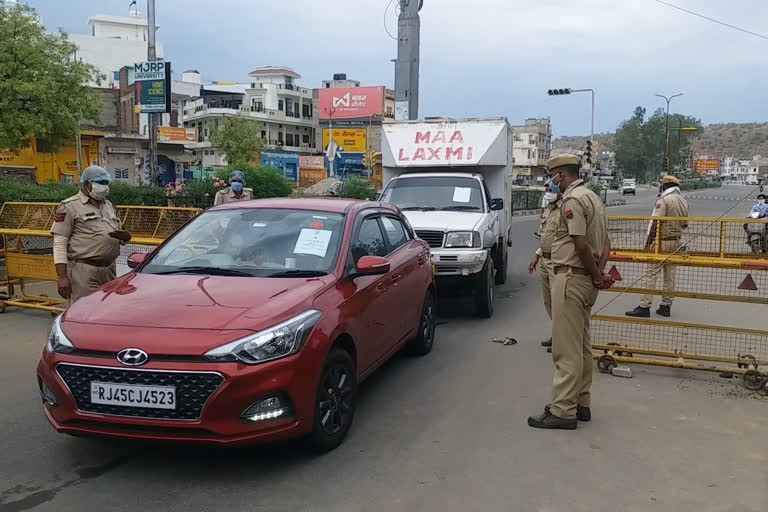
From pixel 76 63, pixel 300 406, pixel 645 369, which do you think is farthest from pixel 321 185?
pixel 300 406

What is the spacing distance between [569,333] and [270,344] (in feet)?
7.22

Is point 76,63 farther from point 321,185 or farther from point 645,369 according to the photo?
point 645,369

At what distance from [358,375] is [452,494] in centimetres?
127

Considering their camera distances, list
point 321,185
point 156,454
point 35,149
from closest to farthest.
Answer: point 156,454 < point 321,185 < point 35,149

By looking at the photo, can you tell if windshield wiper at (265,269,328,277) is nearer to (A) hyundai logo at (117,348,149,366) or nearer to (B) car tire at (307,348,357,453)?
(B) car tire at (307,348,357,453)

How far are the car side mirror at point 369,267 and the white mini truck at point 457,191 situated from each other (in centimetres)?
357

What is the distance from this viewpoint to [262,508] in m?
3.64

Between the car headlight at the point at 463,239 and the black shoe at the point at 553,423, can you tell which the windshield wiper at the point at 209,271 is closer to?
the black shoe at the point at 553,423

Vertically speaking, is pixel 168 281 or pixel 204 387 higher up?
pixel 168 281

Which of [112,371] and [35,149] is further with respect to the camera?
[35,149]

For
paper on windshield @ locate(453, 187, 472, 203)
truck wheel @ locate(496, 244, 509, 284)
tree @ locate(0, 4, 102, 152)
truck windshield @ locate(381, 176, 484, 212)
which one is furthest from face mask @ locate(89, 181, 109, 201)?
tree @ locate(0, 4, 102, 152)

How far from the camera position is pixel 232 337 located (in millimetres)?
3807

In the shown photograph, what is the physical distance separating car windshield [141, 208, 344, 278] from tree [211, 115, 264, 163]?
184 feet

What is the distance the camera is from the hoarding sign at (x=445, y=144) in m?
11.2
